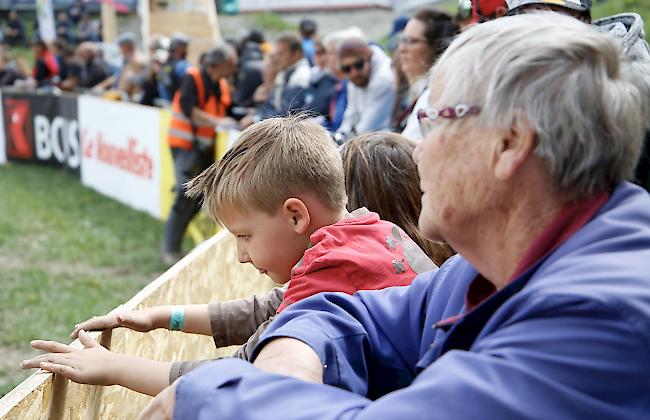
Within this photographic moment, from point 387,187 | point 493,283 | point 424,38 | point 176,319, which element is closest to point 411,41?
point 424,38

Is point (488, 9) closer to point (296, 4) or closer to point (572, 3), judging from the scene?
point (572, 3)

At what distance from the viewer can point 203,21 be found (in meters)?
13.8

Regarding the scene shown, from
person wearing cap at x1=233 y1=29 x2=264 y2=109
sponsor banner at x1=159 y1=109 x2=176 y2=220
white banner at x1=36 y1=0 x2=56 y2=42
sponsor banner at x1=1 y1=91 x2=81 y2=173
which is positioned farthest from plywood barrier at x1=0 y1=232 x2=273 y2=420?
white banner at x1=36 y1=0 x2=56 y2=42

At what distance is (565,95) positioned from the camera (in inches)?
44.3

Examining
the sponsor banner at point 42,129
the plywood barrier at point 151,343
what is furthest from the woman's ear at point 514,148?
the sponsor banner at point 42,129

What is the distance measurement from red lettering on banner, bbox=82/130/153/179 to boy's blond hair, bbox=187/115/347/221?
7828 millimetres

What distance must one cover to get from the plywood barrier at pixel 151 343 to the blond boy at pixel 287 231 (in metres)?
0.08

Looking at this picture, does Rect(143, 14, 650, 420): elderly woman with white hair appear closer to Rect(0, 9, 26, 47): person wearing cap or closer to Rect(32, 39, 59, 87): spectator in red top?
Rect(32, 39, 59, 87): spectator in red top

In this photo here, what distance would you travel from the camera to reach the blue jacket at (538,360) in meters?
1.01

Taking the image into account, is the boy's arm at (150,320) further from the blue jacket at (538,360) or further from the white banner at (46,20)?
the white banner at (46,20)

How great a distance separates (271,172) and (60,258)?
637cm

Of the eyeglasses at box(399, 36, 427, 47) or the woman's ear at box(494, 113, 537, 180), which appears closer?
the woman's ear at box(494, 113, 537, 180)

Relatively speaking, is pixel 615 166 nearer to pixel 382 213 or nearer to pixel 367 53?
pixel 382 213

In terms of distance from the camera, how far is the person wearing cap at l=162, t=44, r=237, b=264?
26.0ft
